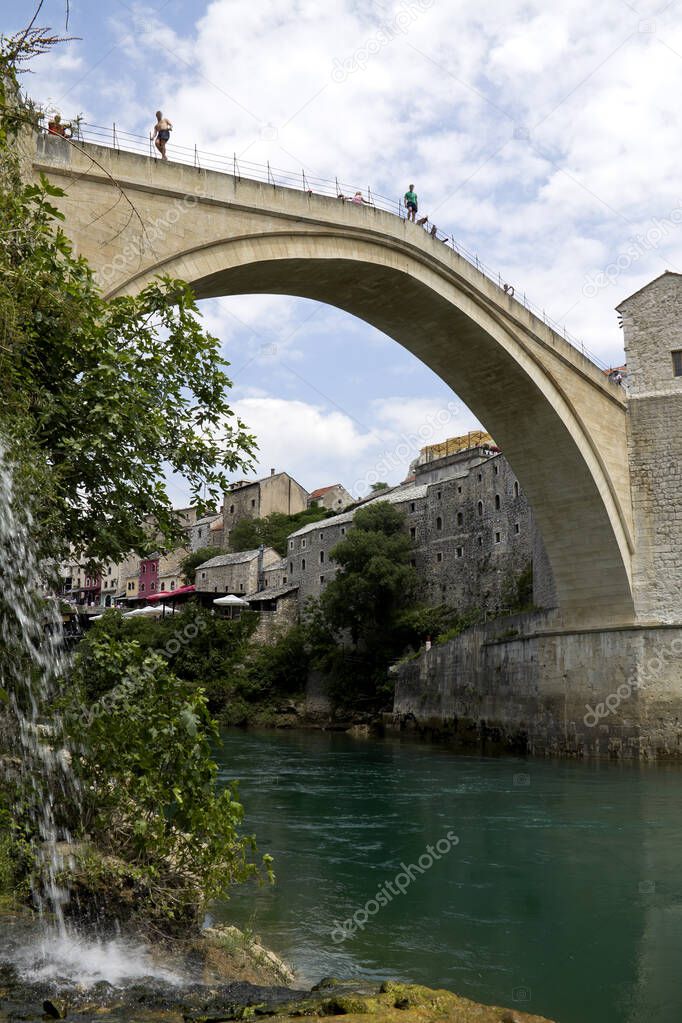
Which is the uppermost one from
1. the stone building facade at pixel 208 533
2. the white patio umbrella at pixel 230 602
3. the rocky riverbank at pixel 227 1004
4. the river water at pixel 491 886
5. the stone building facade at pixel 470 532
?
the stone building facade at pixel 208 533

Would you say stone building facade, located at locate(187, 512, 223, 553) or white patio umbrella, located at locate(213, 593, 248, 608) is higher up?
stone building facade, located at locate(187, 512, 223, 553)

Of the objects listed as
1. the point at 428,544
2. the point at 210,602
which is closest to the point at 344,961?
the point at 428,544

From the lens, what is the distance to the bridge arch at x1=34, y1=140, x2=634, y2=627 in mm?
10742

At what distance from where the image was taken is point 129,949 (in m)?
4.79

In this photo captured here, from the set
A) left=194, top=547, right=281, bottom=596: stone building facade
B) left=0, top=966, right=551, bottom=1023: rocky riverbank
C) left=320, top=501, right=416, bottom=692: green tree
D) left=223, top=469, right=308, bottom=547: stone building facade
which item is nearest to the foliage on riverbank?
left=0, top=966, right=551, bottom=1023: rocky riverbank

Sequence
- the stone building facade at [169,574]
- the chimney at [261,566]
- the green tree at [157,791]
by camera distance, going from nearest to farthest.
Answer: the green tree at [157,791] → the chimney at [261,566] → the stone building facade at [169,574]

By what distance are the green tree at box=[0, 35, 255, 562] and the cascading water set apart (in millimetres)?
242

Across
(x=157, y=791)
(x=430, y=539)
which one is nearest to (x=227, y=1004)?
(x=157, y=791)

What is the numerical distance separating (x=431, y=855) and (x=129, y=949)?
15.7 feet

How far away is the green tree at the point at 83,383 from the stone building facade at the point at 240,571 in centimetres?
3922

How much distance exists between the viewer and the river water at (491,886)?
17.6 feet

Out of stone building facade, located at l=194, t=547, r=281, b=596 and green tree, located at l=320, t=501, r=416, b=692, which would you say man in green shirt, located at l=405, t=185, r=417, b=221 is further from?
stone building facade, located at l=194, t=547, r=281, b=596

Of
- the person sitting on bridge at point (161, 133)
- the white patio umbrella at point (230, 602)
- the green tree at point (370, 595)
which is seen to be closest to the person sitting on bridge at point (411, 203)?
the person sitting on bridge at point (161, 133)

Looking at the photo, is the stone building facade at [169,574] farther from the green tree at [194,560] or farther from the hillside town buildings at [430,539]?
the green tree at [194,560]
